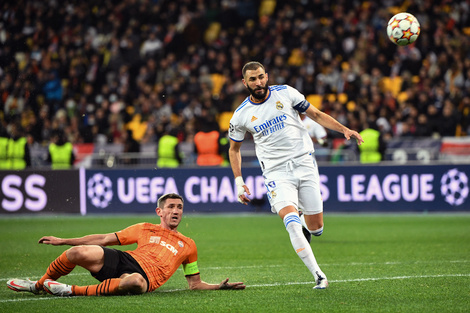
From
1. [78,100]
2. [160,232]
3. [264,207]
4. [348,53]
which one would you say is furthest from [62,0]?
[160,232]

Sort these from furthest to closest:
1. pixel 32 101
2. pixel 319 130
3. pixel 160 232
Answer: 1. pixel 32 101
2. pixel 319 130
3. pixel 160 232

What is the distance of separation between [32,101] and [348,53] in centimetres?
919

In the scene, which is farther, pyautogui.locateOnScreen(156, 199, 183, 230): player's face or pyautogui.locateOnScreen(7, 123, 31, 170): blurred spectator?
pyautogui.locateOnScreen(7, 123, 31, 170): blurred spectator

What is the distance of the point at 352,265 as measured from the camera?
9.35 meters

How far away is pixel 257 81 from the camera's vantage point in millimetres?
7699

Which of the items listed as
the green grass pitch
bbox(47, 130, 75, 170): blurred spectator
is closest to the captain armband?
the green grass pitch

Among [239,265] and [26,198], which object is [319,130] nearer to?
[239,265]

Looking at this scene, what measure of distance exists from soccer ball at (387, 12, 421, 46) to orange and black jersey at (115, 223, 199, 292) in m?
4.35

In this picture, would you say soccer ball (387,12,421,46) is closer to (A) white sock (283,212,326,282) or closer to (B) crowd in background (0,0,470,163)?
(A) white sock (283,212,326,282)

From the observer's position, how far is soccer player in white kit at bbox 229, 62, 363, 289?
25.4ft

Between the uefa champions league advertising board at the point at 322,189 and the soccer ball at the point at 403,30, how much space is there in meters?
6.70

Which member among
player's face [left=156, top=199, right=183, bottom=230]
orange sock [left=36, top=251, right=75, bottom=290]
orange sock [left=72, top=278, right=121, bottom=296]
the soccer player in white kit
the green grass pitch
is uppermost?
the soccer player in white kit

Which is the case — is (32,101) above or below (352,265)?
above

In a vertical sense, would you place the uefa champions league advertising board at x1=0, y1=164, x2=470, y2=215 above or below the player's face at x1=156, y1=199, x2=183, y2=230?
below
